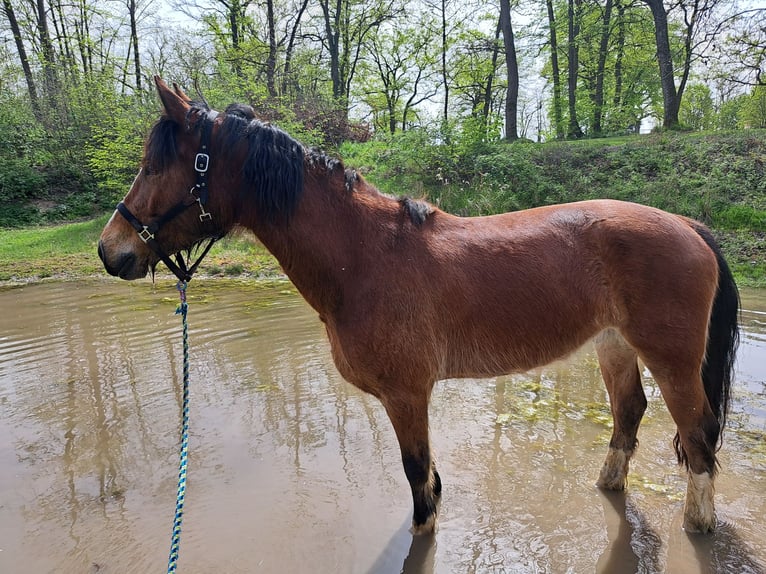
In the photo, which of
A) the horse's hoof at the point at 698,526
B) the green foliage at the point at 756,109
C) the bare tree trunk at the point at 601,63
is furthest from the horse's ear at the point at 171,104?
the green foliage at the point at 756,109

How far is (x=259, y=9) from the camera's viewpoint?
75.7ft

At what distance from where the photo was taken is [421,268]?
7.68ft

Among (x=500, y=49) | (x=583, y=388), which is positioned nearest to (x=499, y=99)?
(x=500, y=49)

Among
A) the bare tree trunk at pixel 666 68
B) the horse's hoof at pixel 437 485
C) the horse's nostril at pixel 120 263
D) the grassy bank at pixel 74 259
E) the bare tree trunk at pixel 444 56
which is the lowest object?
the horse's hoof at pixel 437 485

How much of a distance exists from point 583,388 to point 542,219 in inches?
99.5

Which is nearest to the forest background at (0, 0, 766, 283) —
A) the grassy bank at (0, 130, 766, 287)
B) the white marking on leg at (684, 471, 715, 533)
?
the grassy bank at (0, 130, 766, 287)

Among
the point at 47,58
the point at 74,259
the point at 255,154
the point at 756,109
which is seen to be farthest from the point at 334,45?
the point at 255,154

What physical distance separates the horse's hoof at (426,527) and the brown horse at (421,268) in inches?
0.8

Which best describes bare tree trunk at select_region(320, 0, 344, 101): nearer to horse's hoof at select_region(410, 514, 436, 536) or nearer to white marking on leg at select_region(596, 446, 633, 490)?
white marking on leg at select_region(596, 446, 633, 490)

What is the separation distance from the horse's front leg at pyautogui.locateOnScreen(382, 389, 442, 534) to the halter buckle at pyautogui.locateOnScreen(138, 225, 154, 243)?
147 cm

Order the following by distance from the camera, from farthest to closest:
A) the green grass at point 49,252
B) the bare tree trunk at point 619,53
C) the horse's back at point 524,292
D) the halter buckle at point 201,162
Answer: the bare tree trunk at point 619,53
the green grass at point 49,252
the horse's back at point 524,292
the halter buckle at point 201,162

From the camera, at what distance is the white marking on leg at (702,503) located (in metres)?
2.46

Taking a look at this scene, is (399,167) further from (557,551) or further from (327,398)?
(557,551)

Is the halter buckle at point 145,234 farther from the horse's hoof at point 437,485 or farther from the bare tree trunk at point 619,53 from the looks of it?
the bare tree trunk at point 619,53
